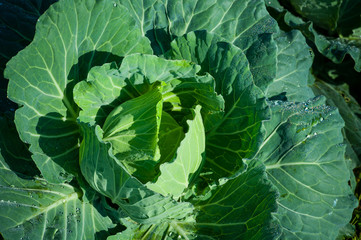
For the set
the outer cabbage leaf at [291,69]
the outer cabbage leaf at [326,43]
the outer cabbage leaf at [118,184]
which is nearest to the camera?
the outer cabbage leaf at [118,184]

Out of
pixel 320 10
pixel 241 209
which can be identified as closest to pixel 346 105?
pixel 320 10

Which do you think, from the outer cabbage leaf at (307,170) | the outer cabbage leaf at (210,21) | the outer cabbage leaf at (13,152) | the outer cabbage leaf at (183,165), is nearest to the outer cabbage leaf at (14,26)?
the outer cabbage leaf at (13,152)

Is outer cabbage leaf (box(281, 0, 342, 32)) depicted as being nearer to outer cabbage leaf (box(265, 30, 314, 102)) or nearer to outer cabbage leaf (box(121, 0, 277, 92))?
outer cabbage leaf (box(265, 30, 314, 102))

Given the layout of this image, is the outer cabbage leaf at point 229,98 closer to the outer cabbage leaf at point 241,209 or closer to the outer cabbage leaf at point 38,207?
the outer cabbage leaf at point 241,209

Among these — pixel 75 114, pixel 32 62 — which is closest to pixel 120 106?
pixel 75 114

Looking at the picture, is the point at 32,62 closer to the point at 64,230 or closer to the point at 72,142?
the point at 72,142

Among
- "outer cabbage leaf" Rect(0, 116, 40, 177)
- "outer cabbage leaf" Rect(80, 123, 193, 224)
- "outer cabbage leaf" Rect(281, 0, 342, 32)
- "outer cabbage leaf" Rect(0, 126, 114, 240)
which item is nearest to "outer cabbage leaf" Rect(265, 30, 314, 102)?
"outer cabbage leaf" Rect(281, 0, 342, 32)

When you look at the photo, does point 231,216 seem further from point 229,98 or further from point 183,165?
point 229,98
